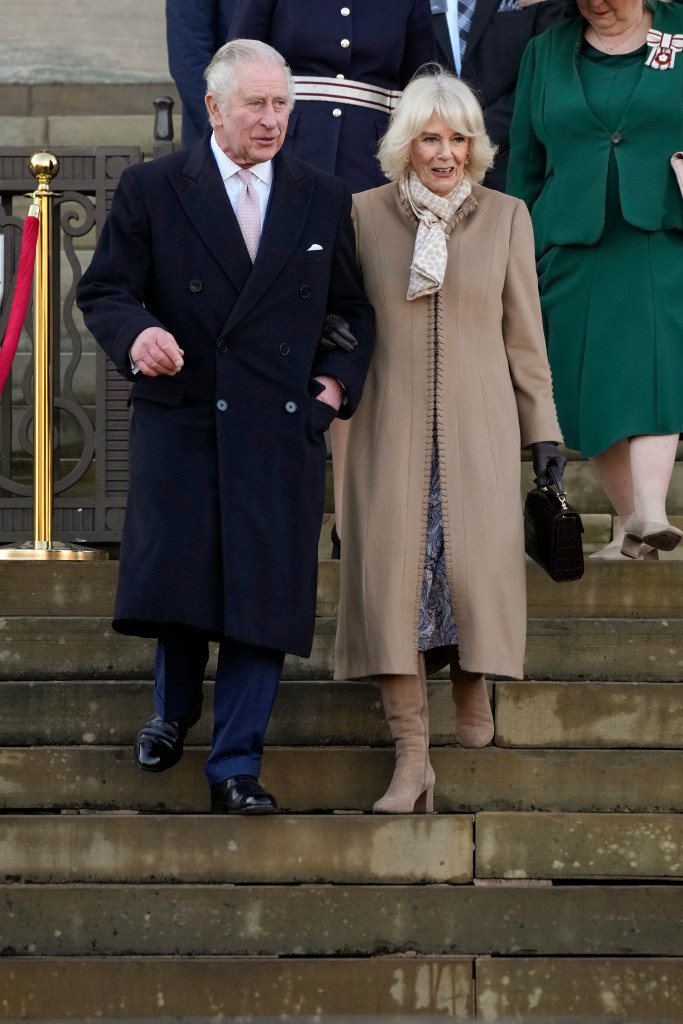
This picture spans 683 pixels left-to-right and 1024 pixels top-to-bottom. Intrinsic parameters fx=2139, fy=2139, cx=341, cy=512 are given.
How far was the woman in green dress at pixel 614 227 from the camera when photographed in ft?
20.8

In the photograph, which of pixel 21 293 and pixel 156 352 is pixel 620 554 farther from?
pixel 21 293

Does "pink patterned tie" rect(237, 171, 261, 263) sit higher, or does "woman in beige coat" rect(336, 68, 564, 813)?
"pink patterned tie" rect(237, 171, 261, 263)

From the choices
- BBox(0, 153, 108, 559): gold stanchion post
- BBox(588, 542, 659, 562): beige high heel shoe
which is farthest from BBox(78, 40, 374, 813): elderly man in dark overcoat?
BBox(0, 153, 108, 559): gold stanchion post

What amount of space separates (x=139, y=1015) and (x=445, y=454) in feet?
5.00

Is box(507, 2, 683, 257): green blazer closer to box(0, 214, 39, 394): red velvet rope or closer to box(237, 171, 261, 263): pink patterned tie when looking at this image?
box(237, 171, 261, 263): pink patterned tie

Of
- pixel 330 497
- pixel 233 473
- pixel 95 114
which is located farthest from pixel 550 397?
pixel 95 114

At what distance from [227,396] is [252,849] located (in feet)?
3.45

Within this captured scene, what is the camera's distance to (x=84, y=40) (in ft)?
35.2

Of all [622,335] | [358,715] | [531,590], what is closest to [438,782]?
[358,715]

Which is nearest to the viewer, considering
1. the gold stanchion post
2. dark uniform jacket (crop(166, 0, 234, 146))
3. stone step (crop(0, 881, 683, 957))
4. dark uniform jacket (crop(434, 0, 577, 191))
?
stone step (crop(0, 881, 683, 957))

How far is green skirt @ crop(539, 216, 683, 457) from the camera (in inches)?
251

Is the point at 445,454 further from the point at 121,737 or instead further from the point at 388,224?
the point at 121,737

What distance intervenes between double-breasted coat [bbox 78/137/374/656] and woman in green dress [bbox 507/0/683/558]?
1.49 m

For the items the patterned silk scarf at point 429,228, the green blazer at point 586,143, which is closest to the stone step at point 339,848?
the patterned silk scarf at point 429,228
